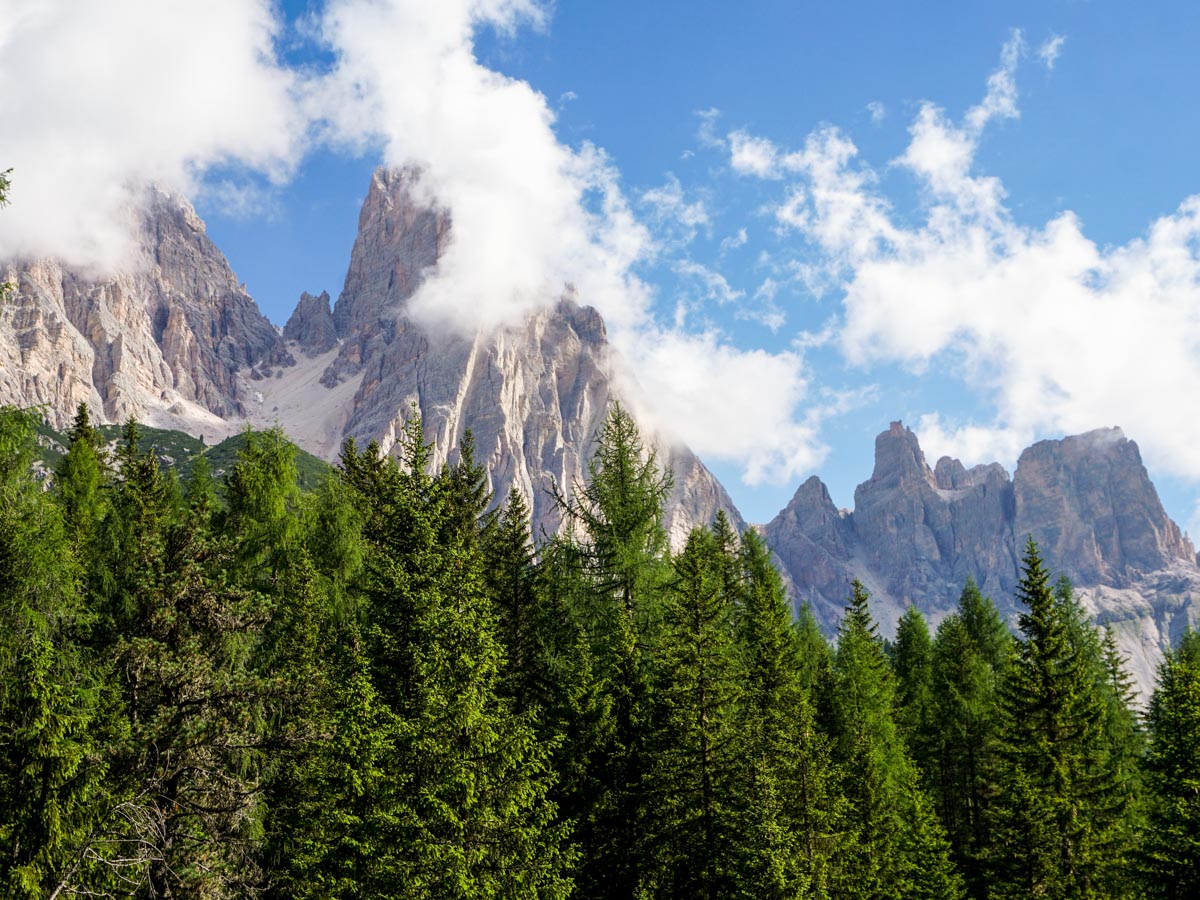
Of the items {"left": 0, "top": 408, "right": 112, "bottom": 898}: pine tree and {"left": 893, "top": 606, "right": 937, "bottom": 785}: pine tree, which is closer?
{"left": 0, "top": 408, "right": 112, "bottom": 898}: pine tree

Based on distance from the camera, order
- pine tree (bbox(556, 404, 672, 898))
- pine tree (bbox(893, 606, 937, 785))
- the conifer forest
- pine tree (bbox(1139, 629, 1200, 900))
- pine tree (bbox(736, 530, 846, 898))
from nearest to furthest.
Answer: the conifer forest
pine tree (bbox(736, 530, 846, 898))
pine tree (bbox(556, 404, 672, 898))
pine tree (bbox(1139, 629, 1200, 900))
pine tree (bbox(893, 606, 937, 785))

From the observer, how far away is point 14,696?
1437 cm

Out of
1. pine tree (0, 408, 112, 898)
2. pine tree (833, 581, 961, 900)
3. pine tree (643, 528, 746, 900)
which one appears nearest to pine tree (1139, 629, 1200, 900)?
pine tree (833, 581, 961, 900)

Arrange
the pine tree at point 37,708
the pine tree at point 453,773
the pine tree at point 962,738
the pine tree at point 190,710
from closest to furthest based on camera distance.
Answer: the pine tree at point 37,708
the pine tree at point 190,710
the pine tree at point 453,773
the pine tree at point 962,738

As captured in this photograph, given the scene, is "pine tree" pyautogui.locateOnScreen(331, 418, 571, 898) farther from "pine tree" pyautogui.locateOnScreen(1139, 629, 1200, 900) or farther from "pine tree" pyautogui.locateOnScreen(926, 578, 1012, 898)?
"pine tree" pyautogui.locateOnScreen(926, 578, 1012, 898)

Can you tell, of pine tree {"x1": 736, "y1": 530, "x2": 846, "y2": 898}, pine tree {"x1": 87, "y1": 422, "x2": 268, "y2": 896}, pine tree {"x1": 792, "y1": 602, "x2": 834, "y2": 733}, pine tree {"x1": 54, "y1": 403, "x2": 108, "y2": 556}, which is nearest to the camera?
pine tree {"x1": 87, "y1": 422, "x2": 268, "y2": 896}

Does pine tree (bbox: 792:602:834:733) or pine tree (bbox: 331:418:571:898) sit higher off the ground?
pine tree (bbox: 792:602:834:733)

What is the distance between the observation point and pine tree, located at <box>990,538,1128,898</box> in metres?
29.0

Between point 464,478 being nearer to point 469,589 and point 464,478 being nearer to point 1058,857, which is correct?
point 469,589

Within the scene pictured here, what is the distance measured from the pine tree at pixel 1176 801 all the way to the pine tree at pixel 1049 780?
264 centimetres

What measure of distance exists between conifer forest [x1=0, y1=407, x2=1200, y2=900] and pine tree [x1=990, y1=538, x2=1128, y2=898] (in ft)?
0.37

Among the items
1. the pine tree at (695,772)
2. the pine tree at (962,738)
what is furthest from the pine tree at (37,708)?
the pine tree at (962,738)

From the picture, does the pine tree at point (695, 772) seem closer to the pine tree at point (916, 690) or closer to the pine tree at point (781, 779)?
the pine tree at point (781, 779)

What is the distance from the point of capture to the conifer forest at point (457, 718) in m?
15.6
